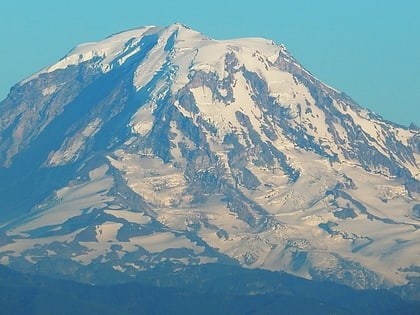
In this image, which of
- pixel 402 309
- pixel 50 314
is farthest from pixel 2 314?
pixel 402 309

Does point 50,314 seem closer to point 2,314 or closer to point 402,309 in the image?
point 2,314
